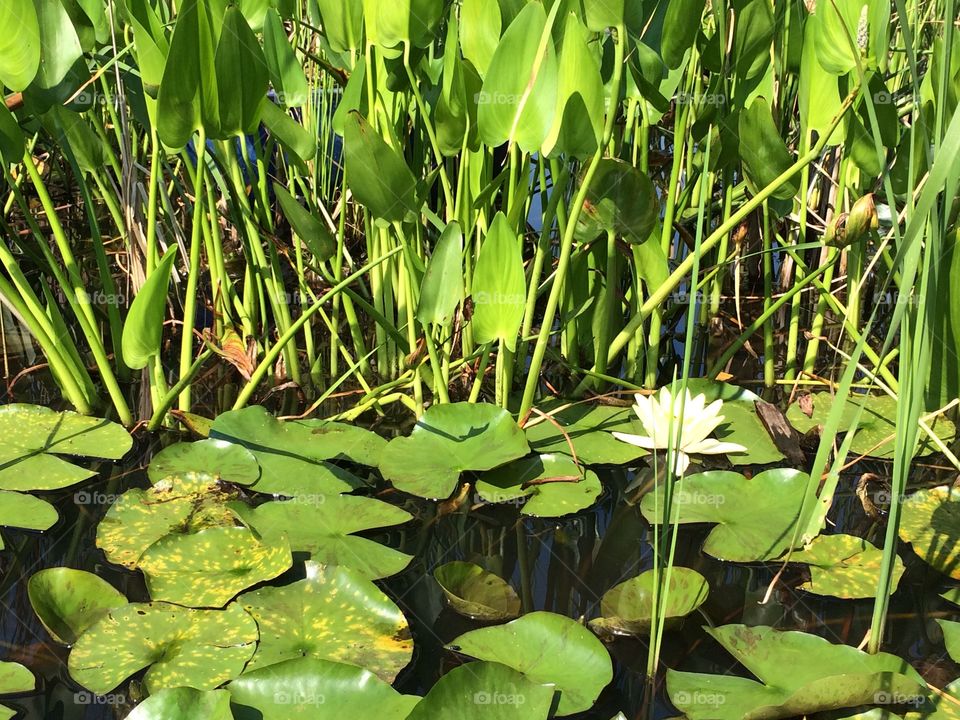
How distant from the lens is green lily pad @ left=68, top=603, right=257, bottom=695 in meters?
1.05

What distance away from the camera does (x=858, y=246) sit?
73.2 inches

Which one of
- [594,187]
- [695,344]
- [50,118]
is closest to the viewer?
[594,187]

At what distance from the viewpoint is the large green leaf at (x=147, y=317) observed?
1.33 metres

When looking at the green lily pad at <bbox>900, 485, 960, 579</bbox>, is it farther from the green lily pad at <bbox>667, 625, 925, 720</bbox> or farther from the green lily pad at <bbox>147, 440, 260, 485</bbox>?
the green lily pad at <bbox>147, 440, 260, 485</bbox>

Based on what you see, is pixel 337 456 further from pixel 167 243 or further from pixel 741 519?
pixel 167 243

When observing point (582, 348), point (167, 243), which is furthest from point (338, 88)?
point (582, 348)

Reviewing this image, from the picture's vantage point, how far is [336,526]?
4.48ft

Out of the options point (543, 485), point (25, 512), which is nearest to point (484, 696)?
point (543, 485)

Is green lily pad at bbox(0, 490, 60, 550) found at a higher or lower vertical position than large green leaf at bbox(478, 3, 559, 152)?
lower

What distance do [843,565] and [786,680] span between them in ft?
1.02

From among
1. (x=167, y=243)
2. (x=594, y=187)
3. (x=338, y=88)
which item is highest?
(x=338, y=88)

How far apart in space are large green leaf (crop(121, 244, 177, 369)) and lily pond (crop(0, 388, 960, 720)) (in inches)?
7.6

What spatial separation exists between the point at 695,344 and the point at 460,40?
105 cm

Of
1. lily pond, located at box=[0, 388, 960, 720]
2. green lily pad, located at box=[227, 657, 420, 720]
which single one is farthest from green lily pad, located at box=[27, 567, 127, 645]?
green lily pad, located at box=[227, 657, 420, 720]
